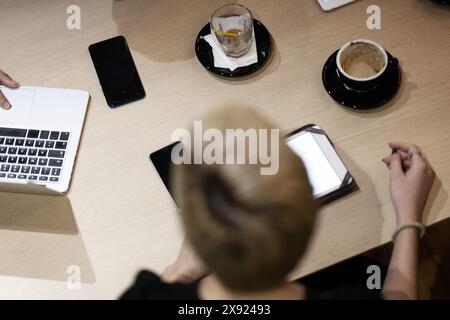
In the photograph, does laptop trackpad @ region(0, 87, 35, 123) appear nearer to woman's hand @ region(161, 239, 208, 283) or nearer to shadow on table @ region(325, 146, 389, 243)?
woman's hand @ region(161, 239, 208, 283)

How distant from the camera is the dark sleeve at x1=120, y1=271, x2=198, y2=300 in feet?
2.94

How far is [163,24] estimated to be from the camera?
1229mm

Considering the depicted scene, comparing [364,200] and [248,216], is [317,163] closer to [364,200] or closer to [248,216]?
[364,200]

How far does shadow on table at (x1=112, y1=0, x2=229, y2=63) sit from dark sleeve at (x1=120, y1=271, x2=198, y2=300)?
49cm

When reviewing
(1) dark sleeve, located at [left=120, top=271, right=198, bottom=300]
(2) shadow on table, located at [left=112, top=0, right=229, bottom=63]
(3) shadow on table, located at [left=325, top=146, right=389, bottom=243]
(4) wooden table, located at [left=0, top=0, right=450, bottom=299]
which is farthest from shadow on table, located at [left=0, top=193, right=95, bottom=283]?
(3) shadow on table, located at [left=325, top=146, right=389, bottom=243]

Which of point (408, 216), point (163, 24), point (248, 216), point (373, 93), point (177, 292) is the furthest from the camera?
point (163, 24)

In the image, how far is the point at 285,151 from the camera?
2.28ft

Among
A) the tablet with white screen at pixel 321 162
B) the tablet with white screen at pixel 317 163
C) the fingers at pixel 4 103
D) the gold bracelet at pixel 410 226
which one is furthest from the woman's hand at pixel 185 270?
the fingers at pixel 4 103

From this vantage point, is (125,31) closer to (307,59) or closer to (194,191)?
(307,59)

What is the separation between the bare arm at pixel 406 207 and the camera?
3.21 ft

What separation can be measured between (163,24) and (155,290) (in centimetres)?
61

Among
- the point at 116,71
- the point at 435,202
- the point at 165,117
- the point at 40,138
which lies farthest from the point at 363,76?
the point at 40,138

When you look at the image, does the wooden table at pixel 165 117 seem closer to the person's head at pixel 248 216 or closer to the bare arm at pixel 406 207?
the bare arm at pixel 406 207
